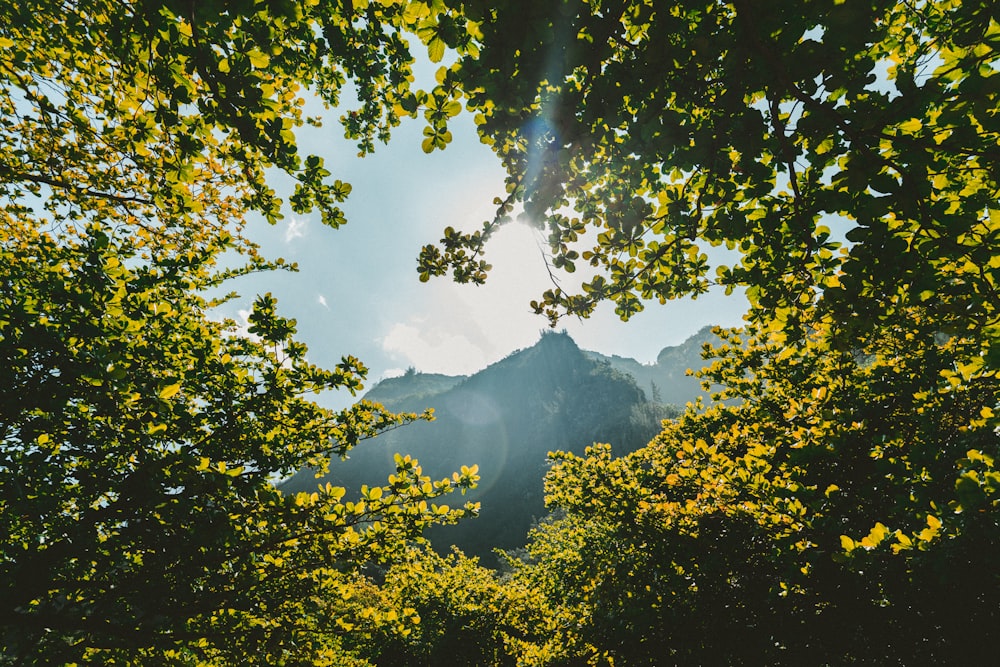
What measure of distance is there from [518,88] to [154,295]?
511 cm

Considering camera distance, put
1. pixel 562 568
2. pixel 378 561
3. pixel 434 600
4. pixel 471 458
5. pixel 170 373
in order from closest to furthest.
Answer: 1. pixel 378 561
2. pixel 170 373
3. pixel 562 568
4. pixel 434 600
5. pixel 471 458

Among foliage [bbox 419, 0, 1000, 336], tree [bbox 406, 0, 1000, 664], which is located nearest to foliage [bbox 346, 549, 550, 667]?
tree [bbox 406, 0, 1000, 664]

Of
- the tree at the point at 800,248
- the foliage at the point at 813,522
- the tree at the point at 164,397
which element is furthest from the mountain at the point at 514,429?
the tree at the point at 164,397

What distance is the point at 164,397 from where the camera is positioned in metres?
3.22

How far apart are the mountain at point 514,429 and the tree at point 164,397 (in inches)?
3417

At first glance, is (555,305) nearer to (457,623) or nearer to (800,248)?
(800,248)

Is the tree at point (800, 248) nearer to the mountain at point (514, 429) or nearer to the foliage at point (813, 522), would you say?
the foliage at point (813, 522)

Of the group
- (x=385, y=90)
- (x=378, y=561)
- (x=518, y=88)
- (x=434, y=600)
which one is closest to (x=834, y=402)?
(x=518, y=88)

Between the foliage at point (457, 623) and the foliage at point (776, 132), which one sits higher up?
the foliage at point (776, 132)

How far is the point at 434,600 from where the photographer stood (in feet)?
34.6

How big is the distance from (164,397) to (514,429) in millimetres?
145595

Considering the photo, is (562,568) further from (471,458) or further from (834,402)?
(471,458)

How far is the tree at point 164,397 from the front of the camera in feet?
8.71

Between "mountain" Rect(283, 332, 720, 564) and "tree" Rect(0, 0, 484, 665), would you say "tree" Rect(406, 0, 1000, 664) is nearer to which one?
"tree" Rect(0, 0, 484, 665)
